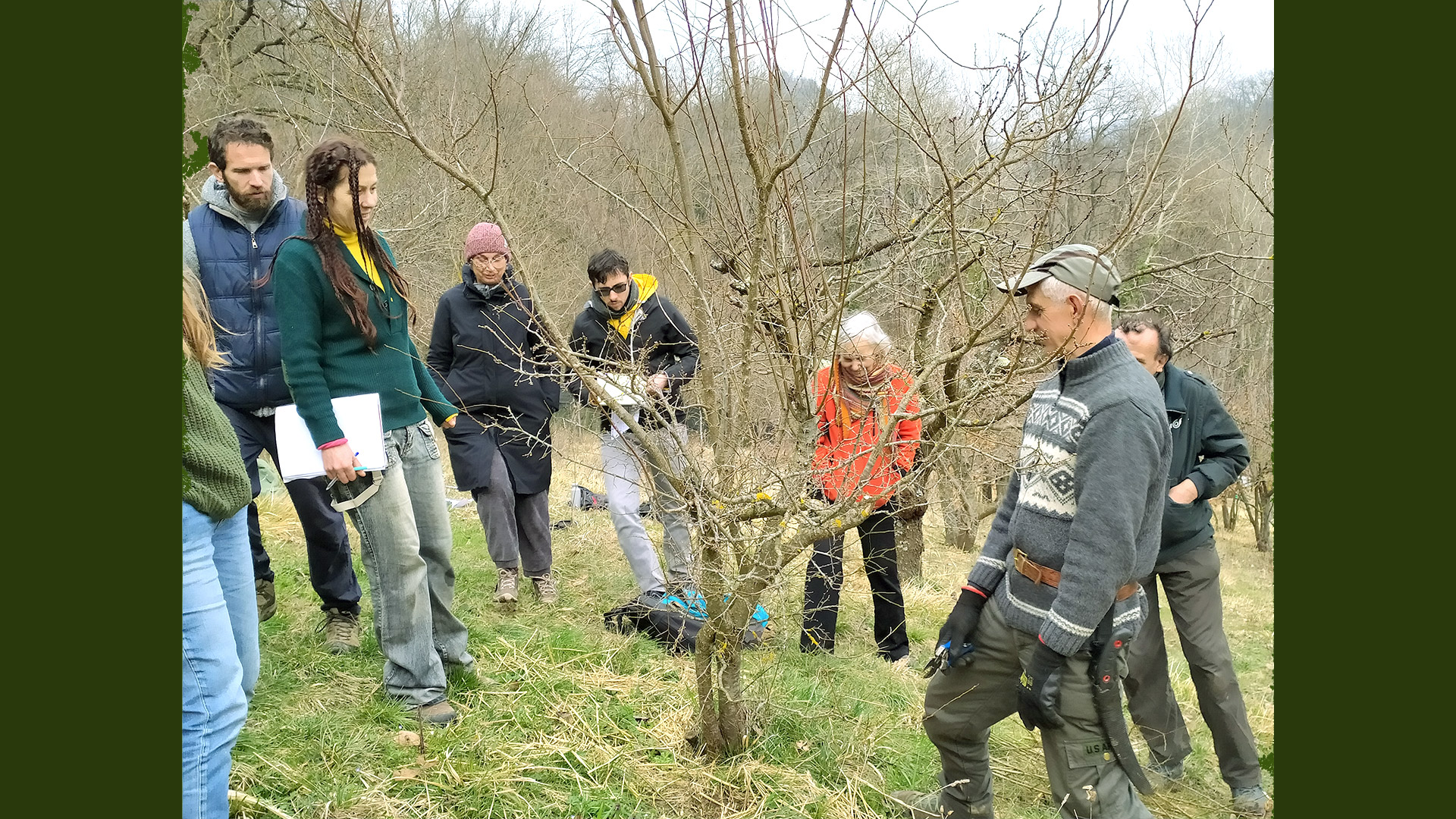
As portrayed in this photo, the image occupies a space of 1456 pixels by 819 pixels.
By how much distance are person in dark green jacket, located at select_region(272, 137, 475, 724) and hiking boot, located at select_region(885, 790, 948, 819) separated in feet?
5.12

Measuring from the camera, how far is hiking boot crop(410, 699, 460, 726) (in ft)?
10.8

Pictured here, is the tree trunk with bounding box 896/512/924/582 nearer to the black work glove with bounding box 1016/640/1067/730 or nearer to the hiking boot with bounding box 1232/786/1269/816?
the hiking boot with bounding box 1232/786/1269/816

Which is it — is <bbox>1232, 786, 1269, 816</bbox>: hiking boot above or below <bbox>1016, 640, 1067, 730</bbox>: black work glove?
below

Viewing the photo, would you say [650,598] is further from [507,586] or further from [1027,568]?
[1027,568]

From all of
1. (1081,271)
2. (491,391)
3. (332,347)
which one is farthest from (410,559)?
(1081,271)

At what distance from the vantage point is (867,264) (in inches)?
248

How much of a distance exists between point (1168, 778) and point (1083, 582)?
211 cm

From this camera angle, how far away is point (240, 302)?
12.0 feet

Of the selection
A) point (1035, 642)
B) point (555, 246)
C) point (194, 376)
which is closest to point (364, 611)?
point (194, 376)

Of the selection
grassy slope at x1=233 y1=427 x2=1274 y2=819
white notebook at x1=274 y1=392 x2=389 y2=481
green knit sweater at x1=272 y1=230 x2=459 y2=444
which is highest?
green knit sweater at x1=272 y1=230 x2=459 y2=444

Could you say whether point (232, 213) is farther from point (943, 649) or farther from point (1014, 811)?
point (1014, 811)

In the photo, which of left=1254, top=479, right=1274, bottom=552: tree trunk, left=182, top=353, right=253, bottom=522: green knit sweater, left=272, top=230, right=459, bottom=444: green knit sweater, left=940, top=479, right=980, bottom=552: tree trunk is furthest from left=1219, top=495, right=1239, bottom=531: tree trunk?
left=182, top=353, right=253, bottom=522: green knit sweater

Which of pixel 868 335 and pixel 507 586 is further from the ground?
pixel 868 335

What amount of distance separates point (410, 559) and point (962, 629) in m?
1.87
